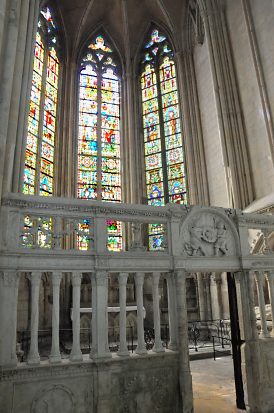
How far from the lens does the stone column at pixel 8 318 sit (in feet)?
13.8

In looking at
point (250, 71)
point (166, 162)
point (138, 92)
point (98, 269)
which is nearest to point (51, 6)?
point (138, 92)

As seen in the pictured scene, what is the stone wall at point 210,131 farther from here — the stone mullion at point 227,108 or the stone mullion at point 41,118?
the stone mullion at point 41,118

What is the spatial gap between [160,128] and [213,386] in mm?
12989

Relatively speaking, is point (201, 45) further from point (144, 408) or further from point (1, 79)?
point (144, 408)

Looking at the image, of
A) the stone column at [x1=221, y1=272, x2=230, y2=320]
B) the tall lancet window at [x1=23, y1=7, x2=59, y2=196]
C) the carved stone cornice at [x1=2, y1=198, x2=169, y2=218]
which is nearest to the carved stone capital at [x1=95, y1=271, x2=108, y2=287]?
the carved stone cornice at [x1=2, y1=198, x2=169, y2=218]

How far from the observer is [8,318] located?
14.2 feet

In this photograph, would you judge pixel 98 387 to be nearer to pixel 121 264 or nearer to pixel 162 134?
pixel 121 264

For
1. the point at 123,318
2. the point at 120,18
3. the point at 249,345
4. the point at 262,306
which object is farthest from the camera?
the point at 120,18

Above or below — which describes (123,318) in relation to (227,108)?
below

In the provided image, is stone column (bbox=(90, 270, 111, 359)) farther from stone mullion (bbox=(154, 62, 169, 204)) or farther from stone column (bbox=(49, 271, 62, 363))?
stone mullion (bbox=(154, 62, 169, 204))

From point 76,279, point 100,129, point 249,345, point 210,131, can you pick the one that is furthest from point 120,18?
point 249,345

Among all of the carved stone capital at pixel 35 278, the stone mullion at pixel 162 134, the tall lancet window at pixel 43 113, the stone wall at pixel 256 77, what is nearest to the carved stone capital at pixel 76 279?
the carved stone capital at pixel 35 278

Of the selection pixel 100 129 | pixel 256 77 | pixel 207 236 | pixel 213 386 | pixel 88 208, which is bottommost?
pixel 213 386

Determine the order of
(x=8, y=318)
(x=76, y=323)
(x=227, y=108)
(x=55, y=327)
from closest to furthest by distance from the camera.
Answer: (x=8, y=318)
(x=55, y=327)
(x=76, y=323)
(x=227, y=108)
